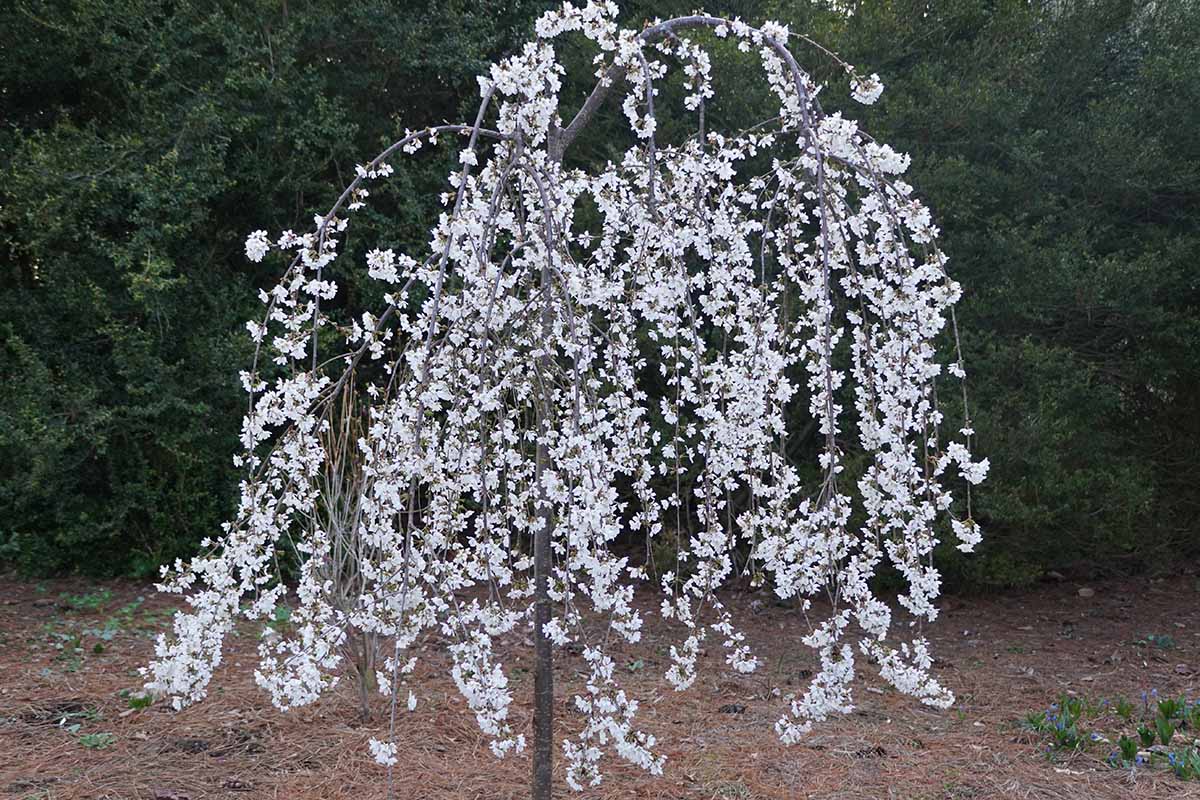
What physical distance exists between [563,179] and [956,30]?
351cm

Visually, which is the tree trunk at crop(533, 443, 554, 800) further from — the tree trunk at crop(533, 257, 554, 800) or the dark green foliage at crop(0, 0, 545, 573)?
the dark green foliage at crop(0, 0, 545, 573)

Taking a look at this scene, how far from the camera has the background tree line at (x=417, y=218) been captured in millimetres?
4594

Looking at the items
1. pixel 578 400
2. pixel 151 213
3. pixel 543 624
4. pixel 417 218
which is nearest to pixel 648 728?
pixel 543 624

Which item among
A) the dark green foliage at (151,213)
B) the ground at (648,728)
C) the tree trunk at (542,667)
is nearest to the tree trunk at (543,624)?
the tree trunk at (542,667)

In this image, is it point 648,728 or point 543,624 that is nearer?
point 543,624

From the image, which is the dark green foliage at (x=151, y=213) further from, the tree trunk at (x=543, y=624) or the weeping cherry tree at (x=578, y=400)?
the tree trunk at (x=543, y=624)

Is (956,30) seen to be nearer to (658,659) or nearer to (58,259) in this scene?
(658,659)

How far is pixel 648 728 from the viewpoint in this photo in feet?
11.1

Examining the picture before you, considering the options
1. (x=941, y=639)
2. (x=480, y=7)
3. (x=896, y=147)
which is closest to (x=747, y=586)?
(x=941, y=639)

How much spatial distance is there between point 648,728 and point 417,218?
2993mm

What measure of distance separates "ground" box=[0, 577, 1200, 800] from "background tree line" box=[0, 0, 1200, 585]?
27.4 inches

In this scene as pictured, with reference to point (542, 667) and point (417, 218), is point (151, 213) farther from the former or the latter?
point (542, 667)

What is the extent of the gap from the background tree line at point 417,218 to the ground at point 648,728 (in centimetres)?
70

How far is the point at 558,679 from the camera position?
393cm
